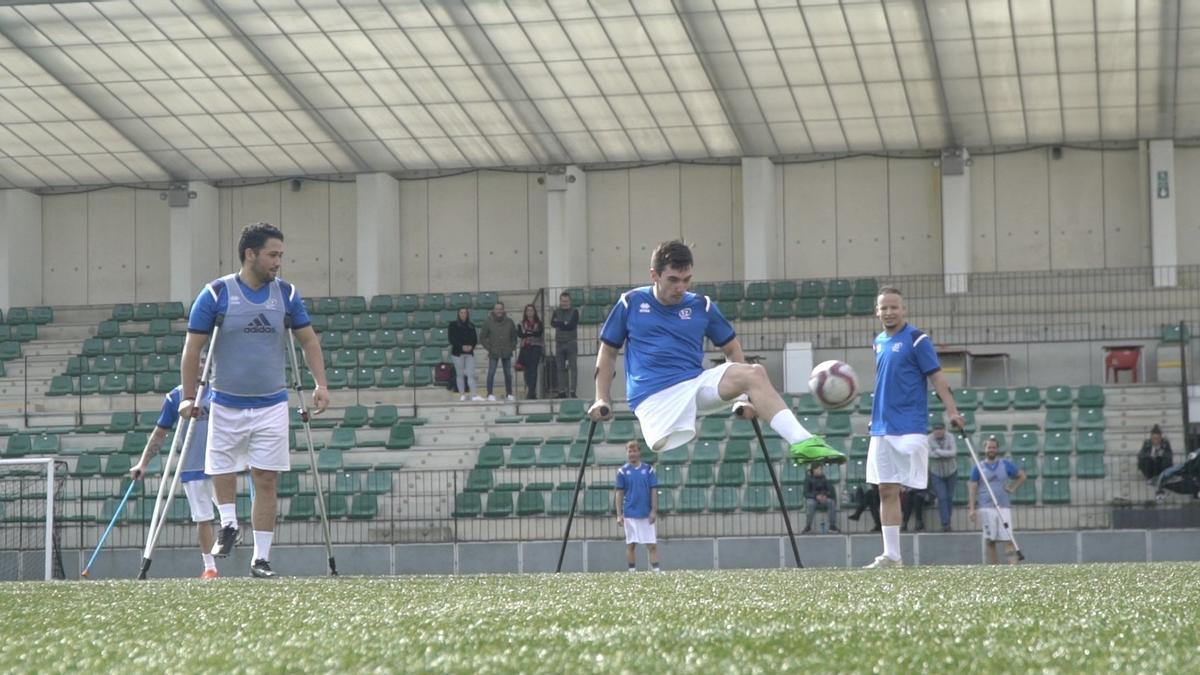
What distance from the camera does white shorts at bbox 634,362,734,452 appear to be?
9.59 meters

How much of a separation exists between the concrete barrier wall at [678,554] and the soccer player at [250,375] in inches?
416

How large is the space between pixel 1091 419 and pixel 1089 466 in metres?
3.22

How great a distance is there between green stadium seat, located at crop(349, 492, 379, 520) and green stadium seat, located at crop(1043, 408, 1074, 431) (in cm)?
1016

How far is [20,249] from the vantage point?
39.1m

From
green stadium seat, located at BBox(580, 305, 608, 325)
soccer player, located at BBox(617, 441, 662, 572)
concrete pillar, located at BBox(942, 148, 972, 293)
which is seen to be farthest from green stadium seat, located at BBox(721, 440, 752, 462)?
concrete pillar, located at BBox(942, 148, 972, 293)

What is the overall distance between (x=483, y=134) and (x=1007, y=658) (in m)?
31.7

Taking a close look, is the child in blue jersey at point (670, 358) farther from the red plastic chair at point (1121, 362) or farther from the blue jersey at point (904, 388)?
the red plastic chair at point (1121, 362)

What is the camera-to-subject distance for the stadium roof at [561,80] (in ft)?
93.3

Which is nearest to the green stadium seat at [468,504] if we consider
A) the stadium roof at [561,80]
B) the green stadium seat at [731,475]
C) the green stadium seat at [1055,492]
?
the green stadium seat at [731,475]

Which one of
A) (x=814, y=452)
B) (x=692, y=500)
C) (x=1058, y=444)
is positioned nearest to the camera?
Answer: (x=814, y=452)

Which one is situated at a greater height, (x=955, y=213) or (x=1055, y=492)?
(x=955, y=213)

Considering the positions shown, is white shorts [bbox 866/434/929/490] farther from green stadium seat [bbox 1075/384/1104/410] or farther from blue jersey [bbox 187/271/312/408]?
green stadium seat [bbox 1075/384/1104/410]

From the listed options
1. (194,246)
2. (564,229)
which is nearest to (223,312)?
(564,229)

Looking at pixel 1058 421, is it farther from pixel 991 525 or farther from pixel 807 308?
pixel 807 308
